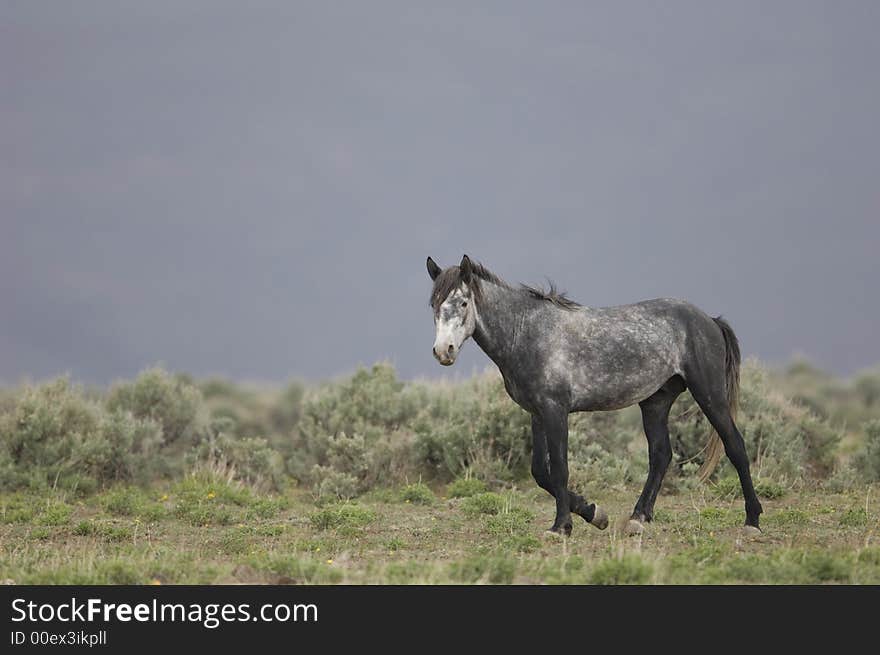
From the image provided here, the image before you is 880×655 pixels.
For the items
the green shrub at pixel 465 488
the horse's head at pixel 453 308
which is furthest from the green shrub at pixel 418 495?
the horse's head at pixel 453 308

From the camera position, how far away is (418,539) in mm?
10852

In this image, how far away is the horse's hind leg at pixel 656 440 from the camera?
37.1ft

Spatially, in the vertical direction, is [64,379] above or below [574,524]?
above

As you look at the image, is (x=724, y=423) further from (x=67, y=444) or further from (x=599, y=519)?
(x=67, y=444)

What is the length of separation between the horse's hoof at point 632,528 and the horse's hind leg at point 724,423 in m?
1.25

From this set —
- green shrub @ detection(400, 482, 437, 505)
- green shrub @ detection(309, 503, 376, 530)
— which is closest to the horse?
green shrub @ detection(309, 503, 376, 530)

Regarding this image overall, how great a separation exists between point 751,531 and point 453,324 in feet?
13.2

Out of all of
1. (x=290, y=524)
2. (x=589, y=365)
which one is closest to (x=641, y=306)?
(x=589, y=365)

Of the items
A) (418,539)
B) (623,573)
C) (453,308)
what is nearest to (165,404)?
(418,539)

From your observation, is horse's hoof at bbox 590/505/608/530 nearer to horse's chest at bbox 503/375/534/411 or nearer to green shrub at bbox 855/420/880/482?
horse's chest at bbox 503/375/534/411
